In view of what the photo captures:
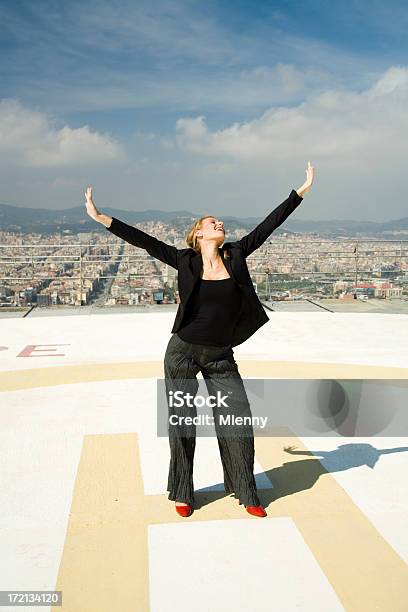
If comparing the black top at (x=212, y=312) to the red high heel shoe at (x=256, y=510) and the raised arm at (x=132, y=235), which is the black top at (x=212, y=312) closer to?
the raised arm at (x=132, y=235)

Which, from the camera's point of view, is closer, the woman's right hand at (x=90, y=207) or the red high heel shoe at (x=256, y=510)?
the red high heel shoe at (x=256, y=510)

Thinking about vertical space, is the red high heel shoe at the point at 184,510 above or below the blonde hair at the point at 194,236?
below

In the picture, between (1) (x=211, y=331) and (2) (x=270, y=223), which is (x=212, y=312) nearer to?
(1) (x=211, y=331)

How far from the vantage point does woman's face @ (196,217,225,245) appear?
12.1 ft

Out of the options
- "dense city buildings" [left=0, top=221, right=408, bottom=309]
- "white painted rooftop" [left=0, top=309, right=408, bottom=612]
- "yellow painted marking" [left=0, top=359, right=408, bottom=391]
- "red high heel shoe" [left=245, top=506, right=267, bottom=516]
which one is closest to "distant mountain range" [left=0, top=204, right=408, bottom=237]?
"dense city buildings" [left=0, top=221, right=408, bottom=309]

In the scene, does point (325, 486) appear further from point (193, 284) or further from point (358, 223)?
point (358, 223)

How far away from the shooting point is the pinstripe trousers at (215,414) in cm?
363

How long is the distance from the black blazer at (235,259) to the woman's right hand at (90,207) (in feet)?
0.34

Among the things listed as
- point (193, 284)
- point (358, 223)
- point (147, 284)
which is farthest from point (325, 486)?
point (358, 223)

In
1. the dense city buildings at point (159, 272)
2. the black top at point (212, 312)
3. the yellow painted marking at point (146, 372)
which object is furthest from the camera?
the dense city buildings at point (159, 272)

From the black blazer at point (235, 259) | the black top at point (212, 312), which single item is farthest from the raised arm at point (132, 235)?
the black top at point (212, 312)

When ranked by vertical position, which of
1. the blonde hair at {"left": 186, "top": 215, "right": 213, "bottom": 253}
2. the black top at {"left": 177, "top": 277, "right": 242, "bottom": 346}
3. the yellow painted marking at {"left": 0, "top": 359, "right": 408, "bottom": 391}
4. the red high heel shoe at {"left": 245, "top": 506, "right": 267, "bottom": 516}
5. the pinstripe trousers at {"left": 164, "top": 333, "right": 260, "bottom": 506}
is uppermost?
the blonde hair at {"left": 186, "top": 215, "right": 213, "bottom": 253}

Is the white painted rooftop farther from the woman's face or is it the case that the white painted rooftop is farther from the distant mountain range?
the distant mountain range

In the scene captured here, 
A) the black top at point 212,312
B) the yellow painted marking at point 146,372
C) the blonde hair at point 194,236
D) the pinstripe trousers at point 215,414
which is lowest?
the yellow painted marking at point 146,372
